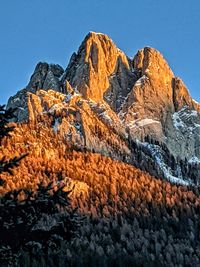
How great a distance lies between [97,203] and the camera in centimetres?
15262

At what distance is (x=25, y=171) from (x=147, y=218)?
119 feet

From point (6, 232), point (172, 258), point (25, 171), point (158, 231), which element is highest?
point (25, 171)

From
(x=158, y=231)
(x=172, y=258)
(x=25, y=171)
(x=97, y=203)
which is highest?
(x=25, y=171)

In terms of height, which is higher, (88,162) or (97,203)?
(88,162)

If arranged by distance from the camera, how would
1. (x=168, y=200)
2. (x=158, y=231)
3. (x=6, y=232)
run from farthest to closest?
(x=168, y=200)
(x=158, y=231)
(x=6, y=232)

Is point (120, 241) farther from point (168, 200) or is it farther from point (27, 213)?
point (27, 213)

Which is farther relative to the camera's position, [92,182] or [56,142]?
[56,142]

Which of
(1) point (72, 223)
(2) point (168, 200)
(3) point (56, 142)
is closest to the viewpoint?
(1) point (72, 223)

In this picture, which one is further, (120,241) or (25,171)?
(25,171)

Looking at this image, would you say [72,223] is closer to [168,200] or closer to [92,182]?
[168,200]

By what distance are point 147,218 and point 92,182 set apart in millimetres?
27562

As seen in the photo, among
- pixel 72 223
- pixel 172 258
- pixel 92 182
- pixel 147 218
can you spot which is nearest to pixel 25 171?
pixel 92 182

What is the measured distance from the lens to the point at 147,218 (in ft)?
467

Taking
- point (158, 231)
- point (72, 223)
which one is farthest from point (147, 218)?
point (72, 223)
